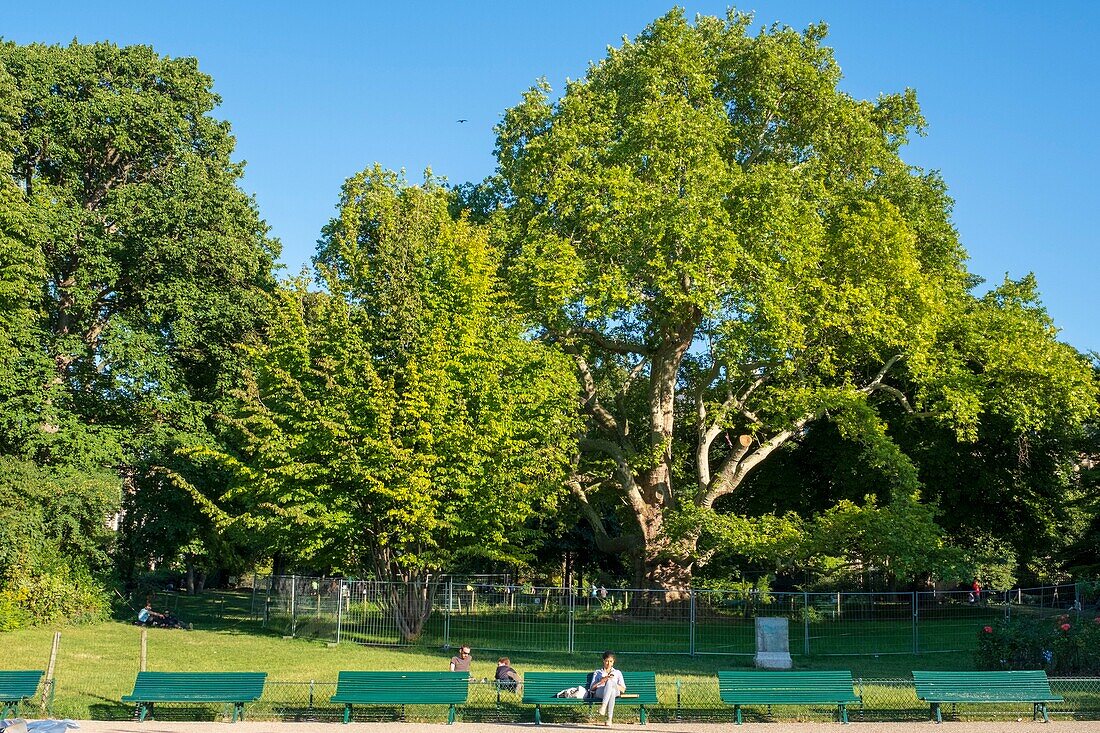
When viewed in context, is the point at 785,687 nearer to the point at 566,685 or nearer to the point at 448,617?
the point at 566,685

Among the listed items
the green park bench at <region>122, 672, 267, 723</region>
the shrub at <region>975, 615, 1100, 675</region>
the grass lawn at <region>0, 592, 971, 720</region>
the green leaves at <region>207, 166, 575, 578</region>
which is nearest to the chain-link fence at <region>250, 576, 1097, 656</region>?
the grass lawn at <region>0, 592, 971, 720</region>

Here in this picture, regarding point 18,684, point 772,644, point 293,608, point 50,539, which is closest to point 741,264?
point 772,644

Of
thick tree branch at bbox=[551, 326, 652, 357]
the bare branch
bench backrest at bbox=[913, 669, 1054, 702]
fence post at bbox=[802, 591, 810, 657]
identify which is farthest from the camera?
the bare branch

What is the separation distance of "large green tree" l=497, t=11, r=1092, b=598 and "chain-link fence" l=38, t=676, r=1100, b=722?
1540cm

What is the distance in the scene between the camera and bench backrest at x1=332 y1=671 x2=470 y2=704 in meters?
15.9

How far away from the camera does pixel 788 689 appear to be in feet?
53.0

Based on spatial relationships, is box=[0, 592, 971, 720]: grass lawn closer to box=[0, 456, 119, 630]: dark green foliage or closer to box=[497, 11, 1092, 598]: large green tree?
box=[0, 456, 119, 630]: dark green foliage

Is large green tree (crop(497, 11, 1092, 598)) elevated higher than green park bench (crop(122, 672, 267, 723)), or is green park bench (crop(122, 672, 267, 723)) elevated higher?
large green tree (crop(497, 11, 1092, 598))

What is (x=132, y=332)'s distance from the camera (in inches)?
1364

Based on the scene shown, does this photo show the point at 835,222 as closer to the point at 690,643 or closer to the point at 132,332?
the point at 690,643

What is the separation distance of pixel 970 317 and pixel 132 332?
28.9 meters

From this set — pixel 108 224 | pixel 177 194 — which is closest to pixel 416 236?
pixel 177 194

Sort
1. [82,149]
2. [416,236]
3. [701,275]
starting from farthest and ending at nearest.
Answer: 1. [82,149]
2. [701,275]
3. [416,236]

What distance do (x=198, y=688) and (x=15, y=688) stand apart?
111 inches
